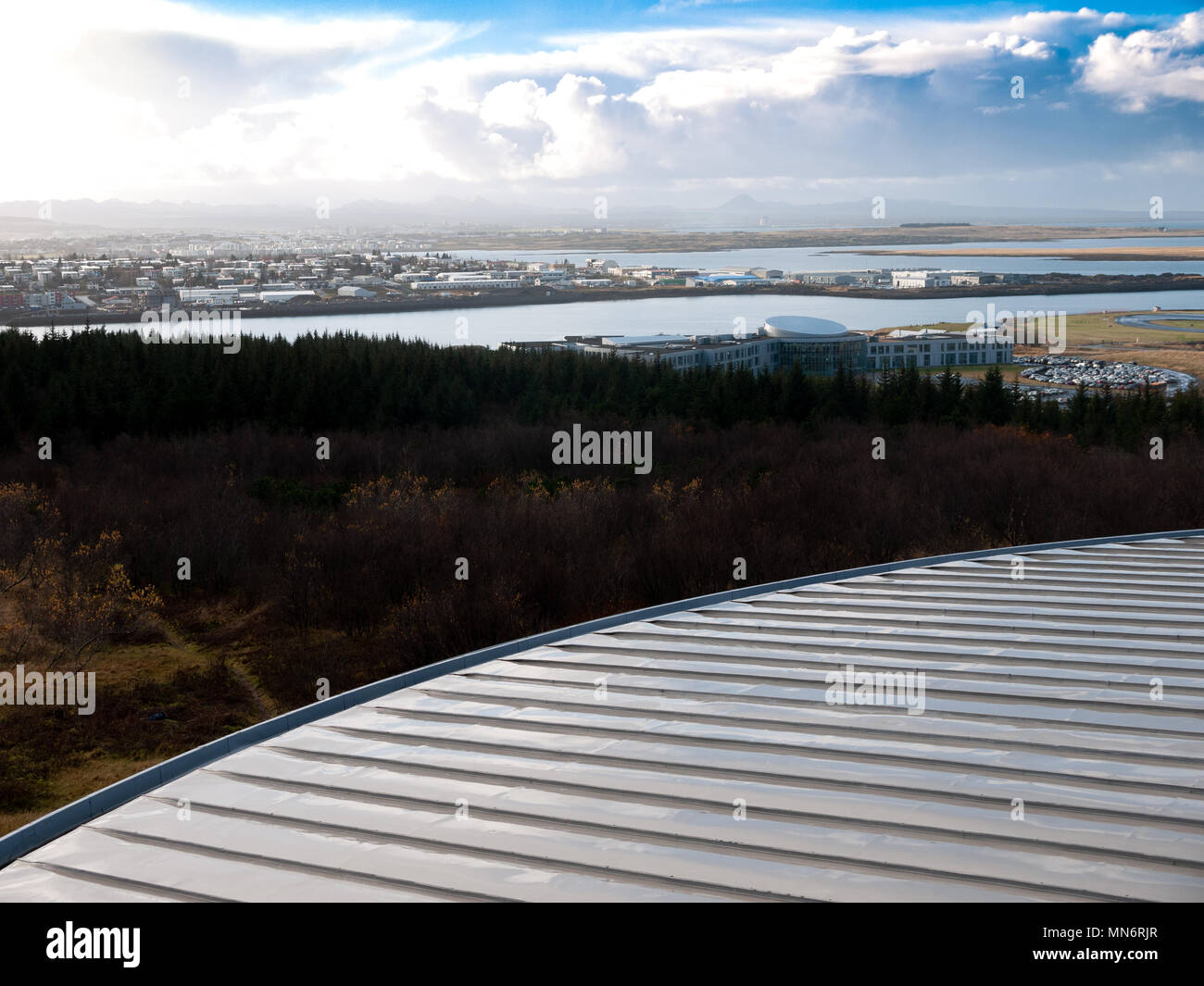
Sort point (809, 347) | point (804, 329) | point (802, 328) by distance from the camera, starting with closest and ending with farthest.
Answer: point (809, 347) → point (804, 329) → point (802, 328)

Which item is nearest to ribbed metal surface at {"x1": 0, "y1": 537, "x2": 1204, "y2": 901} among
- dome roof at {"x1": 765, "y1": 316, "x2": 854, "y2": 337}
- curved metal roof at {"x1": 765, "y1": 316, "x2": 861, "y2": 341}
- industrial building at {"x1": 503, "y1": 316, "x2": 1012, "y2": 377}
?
industrial building at {"x1": 503, "y1": 316, "x2": 1012, "y2": 377}

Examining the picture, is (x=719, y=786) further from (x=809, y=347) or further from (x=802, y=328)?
(x=802, y=328)

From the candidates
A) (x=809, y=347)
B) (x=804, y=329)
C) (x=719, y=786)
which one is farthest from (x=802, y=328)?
(x=719, y=786)

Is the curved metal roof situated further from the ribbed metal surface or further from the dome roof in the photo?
the ribbed metal surface

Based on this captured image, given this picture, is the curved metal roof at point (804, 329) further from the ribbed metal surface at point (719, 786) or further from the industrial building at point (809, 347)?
the ribbed metal surface at point (719, 786)

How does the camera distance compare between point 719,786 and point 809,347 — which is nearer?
point 719,786

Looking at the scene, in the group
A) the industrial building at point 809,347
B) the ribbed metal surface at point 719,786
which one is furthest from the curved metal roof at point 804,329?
the ribbed metal surface at point 719,786

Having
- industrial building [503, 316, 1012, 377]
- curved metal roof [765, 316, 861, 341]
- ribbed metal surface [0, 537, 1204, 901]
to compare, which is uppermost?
curved metal roof [765, 316, 861, 341]

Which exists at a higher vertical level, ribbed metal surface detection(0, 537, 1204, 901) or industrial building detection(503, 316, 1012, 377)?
industrial building detection(503, 316, 1012, 377)
